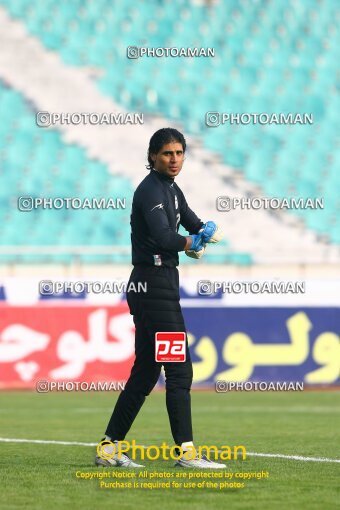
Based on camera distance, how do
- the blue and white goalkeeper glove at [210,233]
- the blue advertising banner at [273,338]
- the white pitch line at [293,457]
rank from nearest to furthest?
1. the blue and white goalkeeper glove at [210,233]
2. the white pitch line at [293,457]
3. the blue advertising banner at [273,338]

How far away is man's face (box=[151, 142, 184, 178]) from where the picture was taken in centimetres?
640

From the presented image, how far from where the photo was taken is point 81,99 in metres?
20.8

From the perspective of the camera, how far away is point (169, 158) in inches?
252

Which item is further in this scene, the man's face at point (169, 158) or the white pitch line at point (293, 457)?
the white pitch line at point (293, 457)

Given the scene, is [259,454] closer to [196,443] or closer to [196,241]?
[196,443]

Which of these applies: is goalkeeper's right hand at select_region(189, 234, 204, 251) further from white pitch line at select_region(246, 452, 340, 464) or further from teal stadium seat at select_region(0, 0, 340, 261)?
teal stadium seat at select_region(0, 0, 340, 261)

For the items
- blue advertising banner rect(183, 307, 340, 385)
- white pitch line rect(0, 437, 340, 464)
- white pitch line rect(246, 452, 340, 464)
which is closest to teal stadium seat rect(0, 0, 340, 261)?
blue advertising banner rect(183, 307, 340, 385)

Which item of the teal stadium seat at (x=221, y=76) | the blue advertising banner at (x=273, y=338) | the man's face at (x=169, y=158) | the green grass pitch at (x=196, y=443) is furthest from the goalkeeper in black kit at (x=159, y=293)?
the teal stadium seat at (x=221, y=76)

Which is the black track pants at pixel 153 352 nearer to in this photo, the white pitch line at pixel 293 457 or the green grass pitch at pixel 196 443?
the green grass pitch at pixel 196 443

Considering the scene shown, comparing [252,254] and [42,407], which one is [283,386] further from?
[42,407]

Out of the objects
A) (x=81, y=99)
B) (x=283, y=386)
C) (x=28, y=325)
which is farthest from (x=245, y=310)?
(x=81, y=99)

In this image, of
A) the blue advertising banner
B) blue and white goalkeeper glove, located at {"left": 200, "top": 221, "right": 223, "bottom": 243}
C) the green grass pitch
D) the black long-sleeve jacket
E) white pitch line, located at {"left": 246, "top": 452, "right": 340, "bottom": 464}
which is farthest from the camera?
the blue advertising banner

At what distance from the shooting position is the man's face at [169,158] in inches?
252

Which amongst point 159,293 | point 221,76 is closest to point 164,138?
point 159,293
